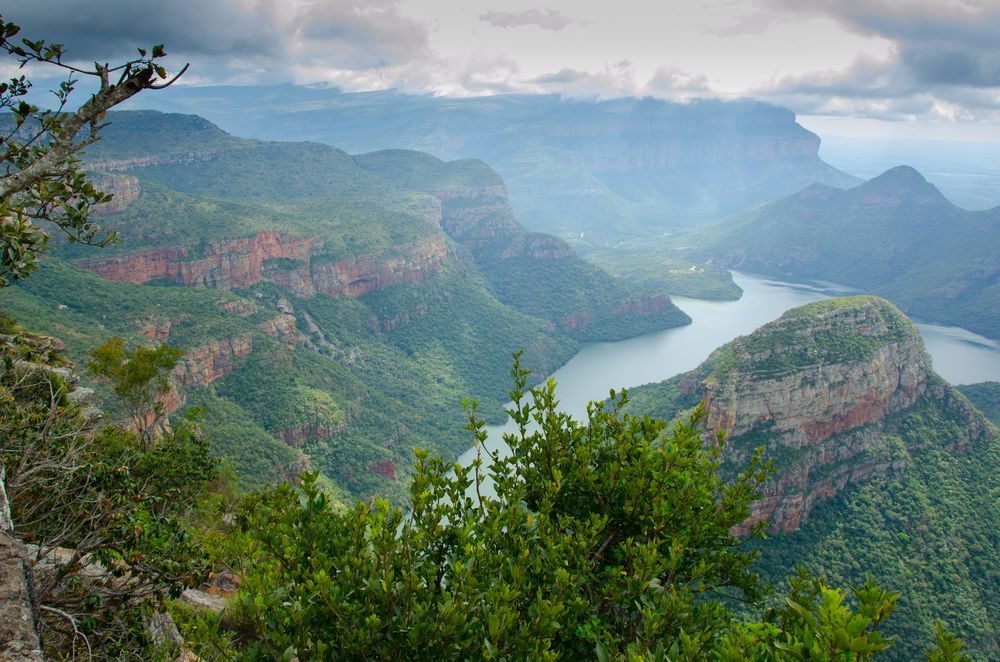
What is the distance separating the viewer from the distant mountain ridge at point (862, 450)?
29266 millimetres

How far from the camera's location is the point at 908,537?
30.3 meters

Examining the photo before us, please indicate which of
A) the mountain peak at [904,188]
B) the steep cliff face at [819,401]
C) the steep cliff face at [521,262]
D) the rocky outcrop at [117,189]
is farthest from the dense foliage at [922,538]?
the mountain peak at [904,188]

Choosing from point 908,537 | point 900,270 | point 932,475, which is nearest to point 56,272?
point 908,537

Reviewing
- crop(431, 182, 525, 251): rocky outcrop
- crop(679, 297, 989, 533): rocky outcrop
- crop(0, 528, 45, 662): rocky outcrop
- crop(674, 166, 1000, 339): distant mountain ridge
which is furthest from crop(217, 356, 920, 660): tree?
crop(674, 166, 1000, 339): distant mountain ridge

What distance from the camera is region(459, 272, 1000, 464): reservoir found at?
7038 cm

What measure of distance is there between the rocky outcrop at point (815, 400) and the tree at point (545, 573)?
2963 centimetres

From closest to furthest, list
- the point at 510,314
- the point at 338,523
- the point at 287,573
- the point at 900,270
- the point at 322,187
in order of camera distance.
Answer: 1. the point at 287,573
2. the point at 338,523
3. the point at 510,314
4. the point at 322,187
5. the point at 900,270

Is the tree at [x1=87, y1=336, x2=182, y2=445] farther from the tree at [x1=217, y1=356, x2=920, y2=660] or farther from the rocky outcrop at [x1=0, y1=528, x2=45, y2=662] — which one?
the tree at [x1=217, y1=356, x2=920, y2=660]

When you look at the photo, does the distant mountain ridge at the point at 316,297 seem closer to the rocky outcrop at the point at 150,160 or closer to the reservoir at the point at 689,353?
the rocky outcrop at the point at 150,160

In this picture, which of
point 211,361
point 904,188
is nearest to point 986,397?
point 211,361

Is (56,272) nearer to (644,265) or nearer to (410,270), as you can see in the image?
(410,270)

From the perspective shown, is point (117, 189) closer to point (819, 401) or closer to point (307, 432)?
point (307, 432)

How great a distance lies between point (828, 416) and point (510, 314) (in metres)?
50.7

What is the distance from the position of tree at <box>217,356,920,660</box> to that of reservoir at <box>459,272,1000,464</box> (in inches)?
1848
